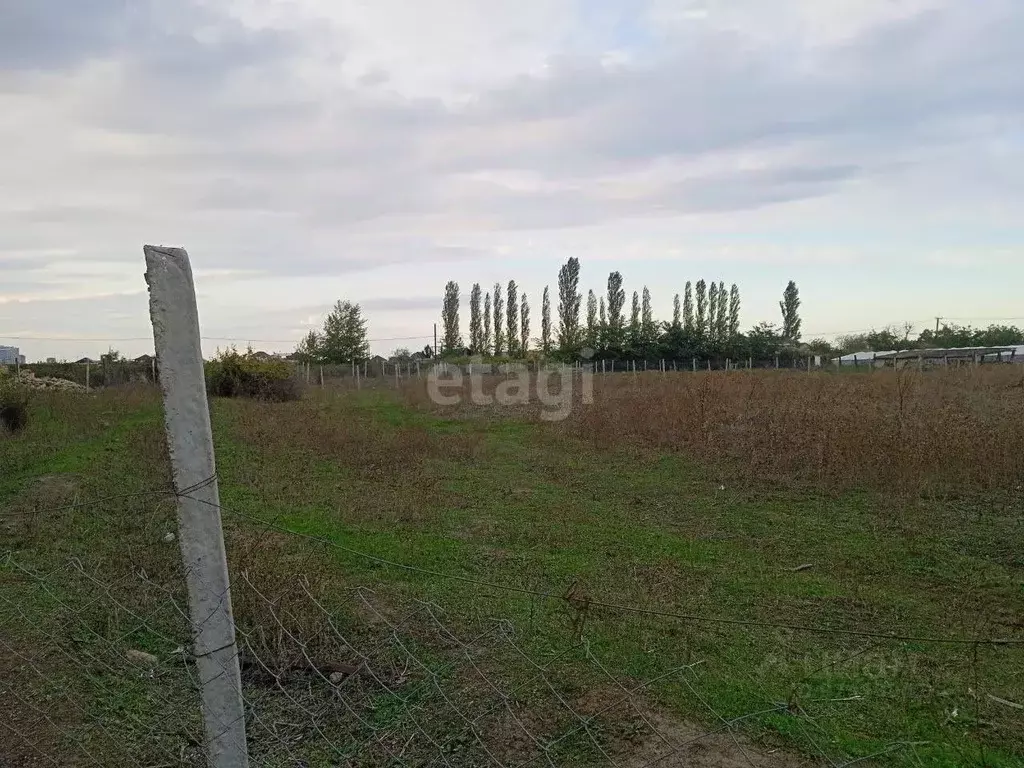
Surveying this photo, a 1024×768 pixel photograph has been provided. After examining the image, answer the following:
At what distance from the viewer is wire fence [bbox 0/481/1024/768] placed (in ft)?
8.91

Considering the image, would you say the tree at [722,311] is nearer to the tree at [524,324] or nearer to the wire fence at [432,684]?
the tree at [524,324]

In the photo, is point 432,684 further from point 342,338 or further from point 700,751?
point 342,338

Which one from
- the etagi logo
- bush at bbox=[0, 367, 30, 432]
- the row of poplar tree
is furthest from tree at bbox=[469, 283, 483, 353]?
bush at bbox=[0, 367, 30, 432]

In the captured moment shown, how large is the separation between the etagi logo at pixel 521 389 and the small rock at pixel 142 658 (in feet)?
34.2

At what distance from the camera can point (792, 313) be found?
59219 millimetres

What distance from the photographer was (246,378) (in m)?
21.1

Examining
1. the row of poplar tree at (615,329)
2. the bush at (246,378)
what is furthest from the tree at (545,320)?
the bush at (246,378)

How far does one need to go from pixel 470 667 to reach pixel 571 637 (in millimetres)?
582

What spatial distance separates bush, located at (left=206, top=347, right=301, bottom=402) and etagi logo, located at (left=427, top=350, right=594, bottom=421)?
4.35 m

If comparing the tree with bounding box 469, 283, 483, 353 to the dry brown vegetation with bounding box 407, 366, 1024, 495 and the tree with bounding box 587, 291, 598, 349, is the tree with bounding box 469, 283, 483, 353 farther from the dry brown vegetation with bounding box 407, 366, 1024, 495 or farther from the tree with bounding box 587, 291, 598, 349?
the dry brown vegetation with bounding box 407, 366, 1024, 495

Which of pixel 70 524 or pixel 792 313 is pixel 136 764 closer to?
pixel 70 524

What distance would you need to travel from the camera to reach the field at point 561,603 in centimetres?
282

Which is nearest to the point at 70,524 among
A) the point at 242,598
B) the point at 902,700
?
the point at 242,598

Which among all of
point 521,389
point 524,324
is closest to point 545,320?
point 524,324
